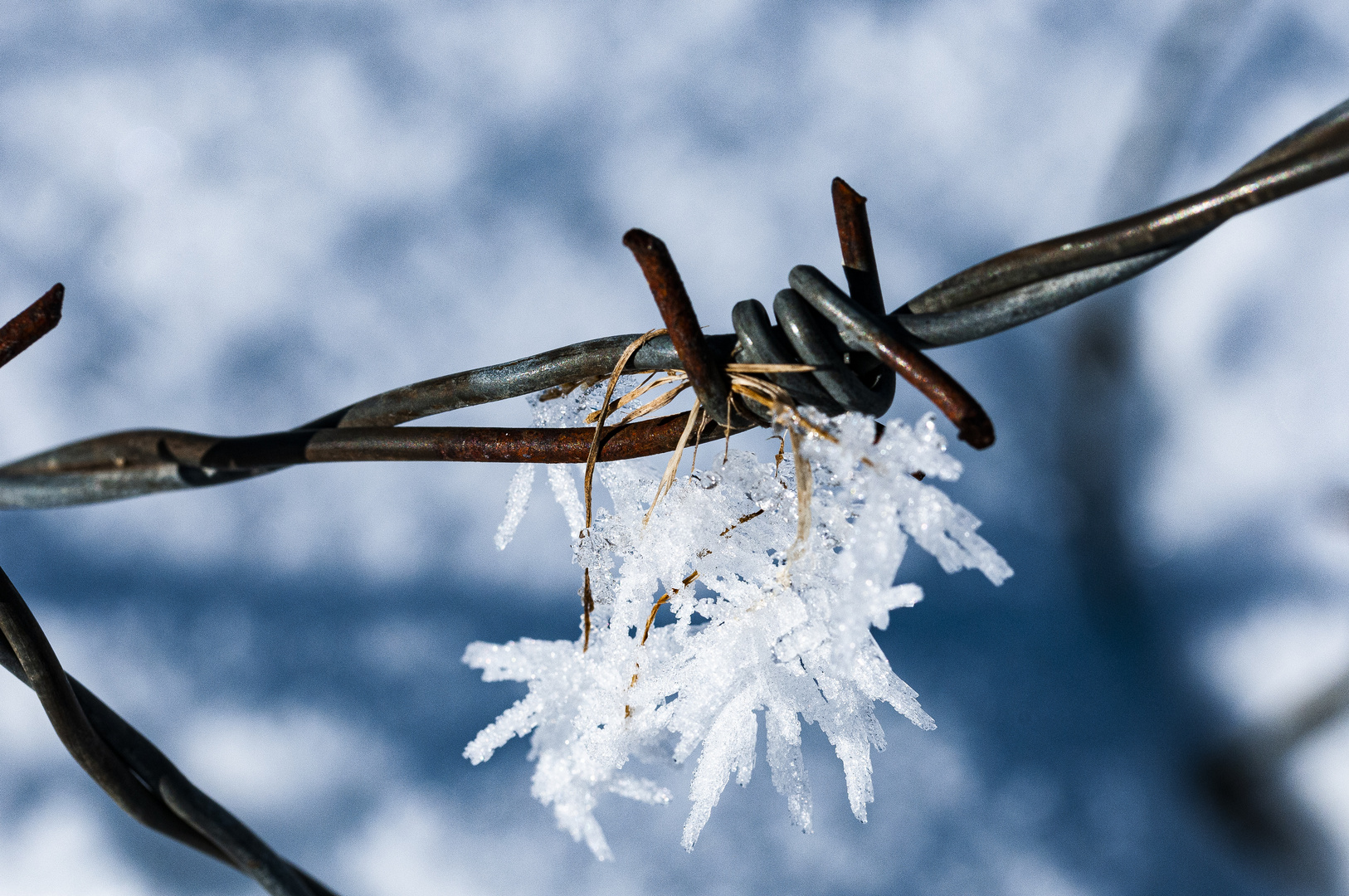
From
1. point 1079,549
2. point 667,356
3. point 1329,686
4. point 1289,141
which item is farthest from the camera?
point 1079,549

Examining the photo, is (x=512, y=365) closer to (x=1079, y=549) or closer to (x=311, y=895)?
(x=311, y=895)

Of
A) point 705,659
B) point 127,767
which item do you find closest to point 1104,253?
point 705,659

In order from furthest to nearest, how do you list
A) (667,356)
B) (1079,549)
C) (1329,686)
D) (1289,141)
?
(1079,549)
(1329,686)
(667,356)
(1289,141)

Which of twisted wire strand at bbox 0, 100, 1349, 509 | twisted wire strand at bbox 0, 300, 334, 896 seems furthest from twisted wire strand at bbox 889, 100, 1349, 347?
twisted wire strand at bbox 0, 300, 334, 896

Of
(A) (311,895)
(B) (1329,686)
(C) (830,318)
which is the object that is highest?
(B) (1329,686)

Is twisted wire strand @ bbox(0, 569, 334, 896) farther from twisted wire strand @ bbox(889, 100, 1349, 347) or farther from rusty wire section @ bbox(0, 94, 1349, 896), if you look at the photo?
twisted wire strand @ bbox(889, 100, 1349, 347)

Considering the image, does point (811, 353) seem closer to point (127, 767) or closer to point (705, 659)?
point (705, 659)

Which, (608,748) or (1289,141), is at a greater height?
(1289,141)

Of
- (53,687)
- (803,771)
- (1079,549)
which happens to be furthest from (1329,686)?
(53,687)
